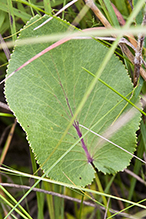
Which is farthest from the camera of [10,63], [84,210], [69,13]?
[84,210]

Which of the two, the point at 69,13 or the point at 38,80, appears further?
the point at 69,13

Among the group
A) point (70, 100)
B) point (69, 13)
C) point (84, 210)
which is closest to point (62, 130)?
point (70, 100)

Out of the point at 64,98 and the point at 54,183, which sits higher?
the point at 64,98

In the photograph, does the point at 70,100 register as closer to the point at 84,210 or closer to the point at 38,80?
the point at 38,80
